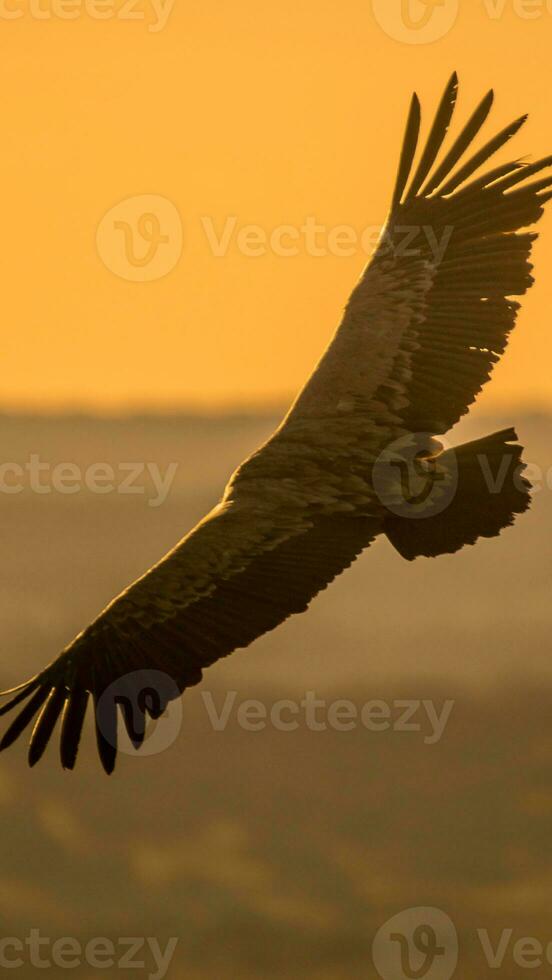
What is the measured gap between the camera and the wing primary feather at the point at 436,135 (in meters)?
11.1

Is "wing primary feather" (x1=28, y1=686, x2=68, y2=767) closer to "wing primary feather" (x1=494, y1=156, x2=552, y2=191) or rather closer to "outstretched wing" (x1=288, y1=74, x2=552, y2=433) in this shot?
"outstretched wing" (x1=288, y1=74, x2=552, y2=433)

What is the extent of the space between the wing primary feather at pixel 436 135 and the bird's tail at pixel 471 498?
1546 millimetres

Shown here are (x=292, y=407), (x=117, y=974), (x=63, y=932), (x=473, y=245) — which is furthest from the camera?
(x=117, y=974)

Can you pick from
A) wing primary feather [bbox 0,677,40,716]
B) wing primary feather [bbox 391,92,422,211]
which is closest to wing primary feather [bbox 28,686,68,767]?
wing primary feather [bbox 0,677,40,716]

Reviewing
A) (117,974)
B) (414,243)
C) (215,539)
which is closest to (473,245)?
(414,243)

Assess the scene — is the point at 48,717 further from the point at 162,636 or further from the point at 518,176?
the point at 518,176

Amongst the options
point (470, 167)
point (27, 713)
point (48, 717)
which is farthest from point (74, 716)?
point (470, 167)

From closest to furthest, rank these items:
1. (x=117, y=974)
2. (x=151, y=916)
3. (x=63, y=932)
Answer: (x=63, y=932) → (x=151, y=916) → (x=117, y=974)

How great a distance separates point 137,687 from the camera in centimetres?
1097

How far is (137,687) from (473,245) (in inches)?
117

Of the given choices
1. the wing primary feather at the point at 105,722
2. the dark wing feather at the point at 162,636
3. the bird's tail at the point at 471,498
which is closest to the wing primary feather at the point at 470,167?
the bird's tail at the point at 471,498

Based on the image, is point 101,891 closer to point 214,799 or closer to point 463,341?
point 214,799

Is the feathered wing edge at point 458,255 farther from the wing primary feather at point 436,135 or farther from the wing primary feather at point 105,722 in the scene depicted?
the wing primary feather at point 105,722

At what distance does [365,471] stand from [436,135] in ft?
6.28
